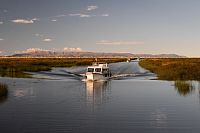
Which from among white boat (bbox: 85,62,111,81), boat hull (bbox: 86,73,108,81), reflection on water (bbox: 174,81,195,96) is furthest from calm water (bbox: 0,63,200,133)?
white boat (bbox: 85,62,111,81)

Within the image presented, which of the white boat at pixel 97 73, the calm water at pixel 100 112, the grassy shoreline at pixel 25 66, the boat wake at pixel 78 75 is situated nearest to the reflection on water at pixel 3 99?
the calm water at pixel 100 112

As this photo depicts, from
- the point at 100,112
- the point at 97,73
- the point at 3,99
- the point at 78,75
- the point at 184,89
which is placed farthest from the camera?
the point at 78,75

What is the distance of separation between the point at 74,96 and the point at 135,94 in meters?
6.38

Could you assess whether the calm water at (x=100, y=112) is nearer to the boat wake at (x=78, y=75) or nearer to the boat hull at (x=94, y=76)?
the boat hull at (x=94, y=76)

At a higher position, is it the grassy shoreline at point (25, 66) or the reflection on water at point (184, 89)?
the grassy shoreline at point (25, 66)

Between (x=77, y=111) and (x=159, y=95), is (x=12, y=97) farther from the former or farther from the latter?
(x=159, y=95)

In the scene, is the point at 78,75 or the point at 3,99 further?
the point at 78,75

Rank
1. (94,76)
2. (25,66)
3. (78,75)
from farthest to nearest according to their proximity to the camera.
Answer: (25,66) → (78,75) → (94,76)

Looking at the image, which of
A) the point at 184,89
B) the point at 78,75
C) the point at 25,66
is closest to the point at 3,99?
the point at 184,89

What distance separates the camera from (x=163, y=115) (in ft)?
85.5

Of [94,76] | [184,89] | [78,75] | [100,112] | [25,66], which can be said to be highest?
[25,66]

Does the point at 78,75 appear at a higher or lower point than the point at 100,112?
higher

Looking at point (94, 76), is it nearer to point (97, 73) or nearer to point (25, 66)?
point (97, 73)

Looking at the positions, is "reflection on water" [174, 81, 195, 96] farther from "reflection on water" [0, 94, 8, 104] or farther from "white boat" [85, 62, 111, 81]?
"reflection on water" [0, 94, 8, 104]
